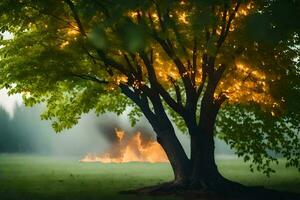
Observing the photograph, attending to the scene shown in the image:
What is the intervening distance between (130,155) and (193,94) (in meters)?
38.9

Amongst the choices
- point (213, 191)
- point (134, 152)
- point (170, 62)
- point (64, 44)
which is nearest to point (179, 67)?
point (170, 62)

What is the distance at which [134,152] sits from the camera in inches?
2403

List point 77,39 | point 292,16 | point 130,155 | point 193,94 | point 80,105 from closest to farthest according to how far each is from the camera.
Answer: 1. point 292,16
2. point 77,39
3. point 193,94
4. point 80,105
5. point 130,155

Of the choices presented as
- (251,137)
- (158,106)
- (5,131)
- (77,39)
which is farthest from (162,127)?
(5,131)

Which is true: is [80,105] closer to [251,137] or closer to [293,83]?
[251,137]

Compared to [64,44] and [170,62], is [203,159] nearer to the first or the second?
[170,62]

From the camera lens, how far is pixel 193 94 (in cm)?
2184

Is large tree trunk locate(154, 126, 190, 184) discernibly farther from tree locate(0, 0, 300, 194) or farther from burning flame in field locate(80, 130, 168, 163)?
burning flame in field locate(80, 130, 168, 163)

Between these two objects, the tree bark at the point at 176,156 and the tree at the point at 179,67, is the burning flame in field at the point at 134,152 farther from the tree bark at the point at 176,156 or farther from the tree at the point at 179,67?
the tree at the point at 179,67

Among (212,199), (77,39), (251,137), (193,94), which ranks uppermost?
(77,39)

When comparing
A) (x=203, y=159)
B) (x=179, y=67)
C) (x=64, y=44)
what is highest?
(x=64, y=44)

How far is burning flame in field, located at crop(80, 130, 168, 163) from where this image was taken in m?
58.4

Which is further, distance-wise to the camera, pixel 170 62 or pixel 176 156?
pixel 176 156

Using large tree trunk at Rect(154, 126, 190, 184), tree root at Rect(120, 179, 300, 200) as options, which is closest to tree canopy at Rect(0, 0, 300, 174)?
large tree trunk at Rect(154, 126, 190, 184)
